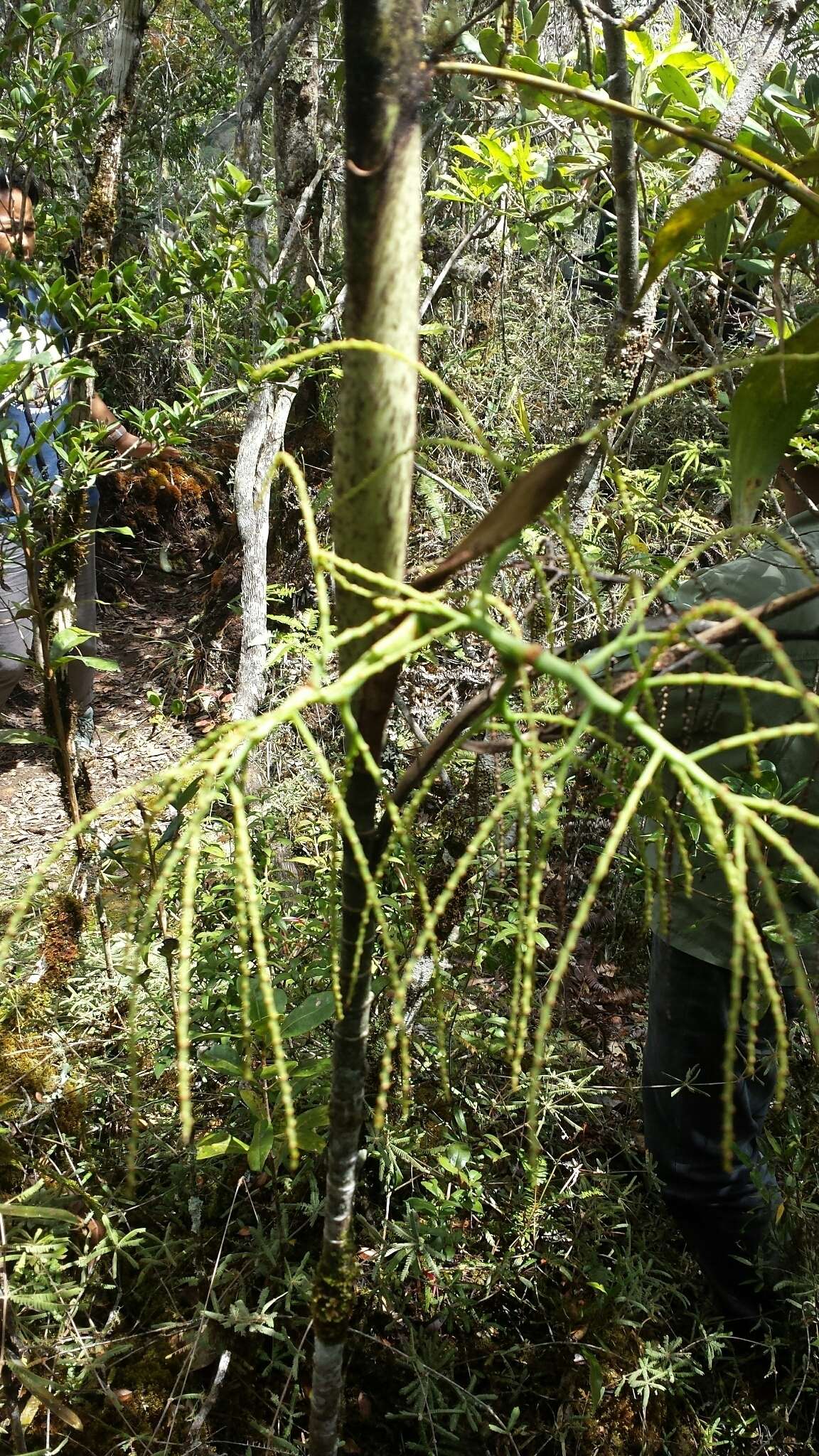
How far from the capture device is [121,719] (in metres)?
3.59

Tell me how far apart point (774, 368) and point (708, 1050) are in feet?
4.37

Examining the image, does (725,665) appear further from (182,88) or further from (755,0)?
(182,88)

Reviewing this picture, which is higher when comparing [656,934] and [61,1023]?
[656,934]

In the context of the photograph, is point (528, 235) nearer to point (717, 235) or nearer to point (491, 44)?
point (491, 44)

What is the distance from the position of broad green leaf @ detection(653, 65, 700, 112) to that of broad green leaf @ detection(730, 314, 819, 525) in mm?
740

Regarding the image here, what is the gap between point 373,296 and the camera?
22.9 inches

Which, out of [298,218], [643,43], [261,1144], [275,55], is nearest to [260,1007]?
[261,1144]

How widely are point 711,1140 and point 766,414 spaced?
Answer: 1.44 meters

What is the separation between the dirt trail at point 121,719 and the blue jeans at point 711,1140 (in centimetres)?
167

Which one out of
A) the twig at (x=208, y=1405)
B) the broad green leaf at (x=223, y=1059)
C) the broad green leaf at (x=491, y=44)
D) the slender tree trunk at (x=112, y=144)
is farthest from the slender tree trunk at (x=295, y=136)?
the twig at (x=208, y=1405)

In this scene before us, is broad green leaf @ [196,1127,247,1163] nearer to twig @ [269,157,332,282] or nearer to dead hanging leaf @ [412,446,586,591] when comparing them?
dead hanging leaf @ [412,446,586,591]

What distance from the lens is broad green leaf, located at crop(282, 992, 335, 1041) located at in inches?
50.6

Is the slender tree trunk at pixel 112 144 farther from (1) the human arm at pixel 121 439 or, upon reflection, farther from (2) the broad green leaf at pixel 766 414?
(2) the broad green leaf at pixel 766 414

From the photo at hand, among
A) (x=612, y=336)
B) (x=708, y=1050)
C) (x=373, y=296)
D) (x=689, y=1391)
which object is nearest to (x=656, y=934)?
(x=708, y=1050)
